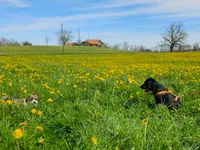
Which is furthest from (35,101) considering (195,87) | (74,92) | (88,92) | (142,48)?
(142,48)

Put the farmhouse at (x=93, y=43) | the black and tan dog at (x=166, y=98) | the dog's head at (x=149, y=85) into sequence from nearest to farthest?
the black and tan dog at (x=166, y=98) < the dog's head at (x=149, y=85) < the farmhouse at (x=93, y=43)

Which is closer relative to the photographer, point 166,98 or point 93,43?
point 166,98

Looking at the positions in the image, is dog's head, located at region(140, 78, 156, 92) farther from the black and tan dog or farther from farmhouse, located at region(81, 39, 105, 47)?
farmhouse, located at region(81, 39, 105, 47)

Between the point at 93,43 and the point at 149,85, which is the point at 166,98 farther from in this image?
the point at 93,43

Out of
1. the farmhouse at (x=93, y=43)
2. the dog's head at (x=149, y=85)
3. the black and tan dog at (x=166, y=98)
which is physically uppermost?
the farmhouse at (x=93, y=43)

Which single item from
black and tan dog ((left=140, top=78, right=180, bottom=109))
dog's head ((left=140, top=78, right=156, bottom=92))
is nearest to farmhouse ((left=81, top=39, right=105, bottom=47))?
dog's head ((left=140, top=78, right=156, bottom=92))

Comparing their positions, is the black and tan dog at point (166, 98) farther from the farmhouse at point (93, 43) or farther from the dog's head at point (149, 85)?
the farmhouse at point (93, 43)

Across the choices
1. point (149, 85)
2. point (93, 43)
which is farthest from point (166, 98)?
point (93, 43)

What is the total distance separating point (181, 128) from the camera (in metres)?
3.22

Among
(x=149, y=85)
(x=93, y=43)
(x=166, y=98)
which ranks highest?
(x=93, y=43)

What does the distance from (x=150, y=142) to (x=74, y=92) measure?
105 inches

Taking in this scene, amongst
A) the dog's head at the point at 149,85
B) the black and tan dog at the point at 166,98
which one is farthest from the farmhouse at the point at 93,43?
the black and tan dog at the point at 166,98

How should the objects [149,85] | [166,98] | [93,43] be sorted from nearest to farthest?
[166,98] → [149,85] → [93,43]

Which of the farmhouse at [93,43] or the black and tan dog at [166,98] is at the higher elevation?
the farmhouse at [93,43]
